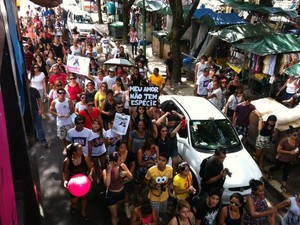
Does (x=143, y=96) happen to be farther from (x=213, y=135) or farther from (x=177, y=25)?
(x=177, y=25)

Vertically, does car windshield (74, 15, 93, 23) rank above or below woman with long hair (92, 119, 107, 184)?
above

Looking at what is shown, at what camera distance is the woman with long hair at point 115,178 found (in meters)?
5.52

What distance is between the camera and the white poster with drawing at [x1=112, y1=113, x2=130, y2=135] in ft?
23.6

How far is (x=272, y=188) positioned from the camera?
25.2ft

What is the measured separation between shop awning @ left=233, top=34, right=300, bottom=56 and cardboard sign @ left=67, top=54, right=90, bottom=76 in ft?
18.8

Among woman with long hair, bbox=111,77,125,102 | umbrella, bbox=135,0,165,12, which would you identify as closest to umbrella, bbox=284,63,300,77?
woman with long hair, bbox=111,77,125,102

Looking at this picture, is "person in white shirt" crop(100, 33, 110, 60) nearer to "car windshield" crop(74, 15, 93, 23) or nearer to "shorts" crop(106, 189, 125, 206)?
"car windshield" crop(74, 15, 93, 23)

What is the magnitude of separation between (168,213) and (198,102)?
3058mm

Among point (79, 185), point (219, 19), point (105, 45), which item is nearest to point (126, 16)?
point (105, 45)

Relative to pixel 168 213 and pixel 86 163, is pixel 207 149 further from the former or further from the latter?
pixel 86 163

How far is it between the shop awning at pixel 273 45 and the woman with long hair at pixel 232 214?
25.0ft

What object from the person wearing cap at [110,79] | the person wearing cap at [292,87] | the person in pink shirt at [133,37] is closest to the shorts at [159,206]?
the person wearing cap at [110,79]

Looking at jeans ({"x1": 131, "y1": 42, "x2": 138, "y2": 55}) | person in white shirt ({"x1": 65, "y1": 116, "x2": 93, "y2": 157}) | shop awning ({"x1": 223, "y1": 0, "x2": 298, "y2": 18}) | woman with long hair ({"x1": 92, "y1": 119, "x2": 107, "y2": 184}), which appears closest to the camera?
person in white shirt ({"x1": 65, "y1": 116, "x2": 93, "y2": 157})

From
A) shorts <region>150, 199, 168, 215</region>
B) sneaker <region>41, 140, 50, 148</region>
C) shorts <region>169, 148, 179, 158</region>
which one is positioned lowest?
sneaker <region>41, 140, 50, 148</region>
